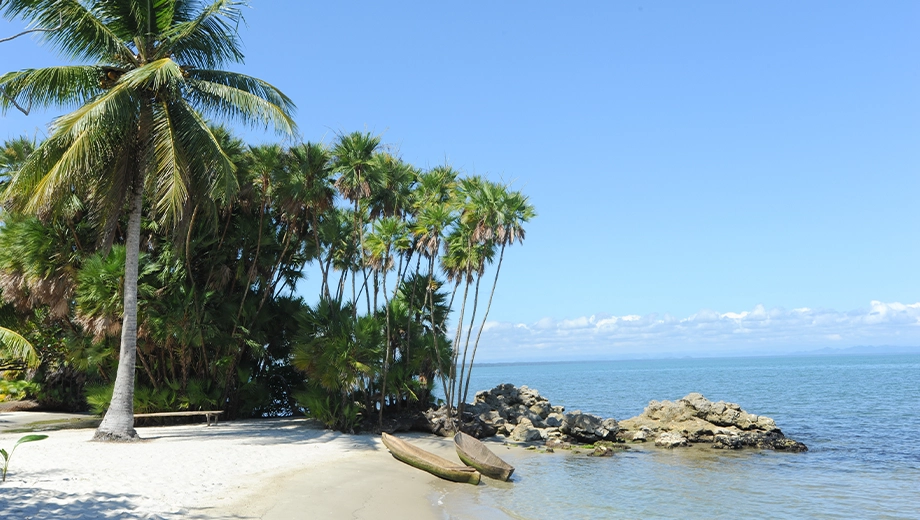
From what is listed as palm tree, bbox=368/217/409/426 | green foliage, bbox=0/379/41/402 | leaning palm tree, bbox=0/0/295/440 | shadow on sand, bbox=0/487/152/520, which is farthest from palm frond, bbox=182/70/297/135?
green foliage, bbox=0/379/41/402

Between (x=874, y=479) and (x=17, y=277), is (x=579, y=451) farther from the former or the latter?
(x=17, y=277)

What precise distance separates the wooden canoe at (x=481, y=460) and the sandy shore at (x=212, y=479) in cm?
124

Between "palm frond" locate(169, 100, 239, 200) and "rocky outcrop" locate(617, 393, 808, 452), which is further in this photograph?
"rocky outcrop" locate(617, 393, 808, 452)

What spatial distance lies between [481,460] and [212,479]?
20.8ft

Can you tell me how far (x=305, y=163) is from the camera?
19531mm

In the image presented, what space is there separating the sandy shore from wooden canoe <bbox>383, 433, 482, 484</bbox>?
24 centimetres

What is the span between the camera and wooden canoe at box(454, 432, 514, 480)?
1560 cm

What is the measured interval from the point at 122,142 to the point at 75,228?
18.9ft

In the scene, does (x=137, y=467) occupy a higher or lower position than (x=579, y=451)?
higher

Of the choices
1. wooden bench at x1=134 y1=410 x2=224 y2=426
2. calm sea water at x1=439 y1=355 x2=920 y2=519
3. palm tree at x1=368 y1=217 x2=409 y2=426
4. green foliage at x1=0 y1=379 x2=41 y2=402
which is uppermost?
palm tree at x1=368 y1=217 x2=409 y2=426

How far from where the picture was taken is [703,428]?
81.8ft

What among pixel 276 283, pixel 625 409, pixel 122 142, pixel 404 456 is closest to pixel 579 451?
pixel 404 456

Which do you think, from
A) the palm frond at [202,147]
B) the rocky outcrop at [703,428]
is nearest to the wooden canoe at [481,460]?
the palm frond at [202,147]

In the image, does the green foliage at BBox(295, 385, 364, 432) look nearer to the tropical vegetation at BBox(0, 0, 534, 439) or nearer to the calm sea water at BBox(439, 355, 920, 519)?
the tropical vegetation at BBox(0, 0, 534, 439)
